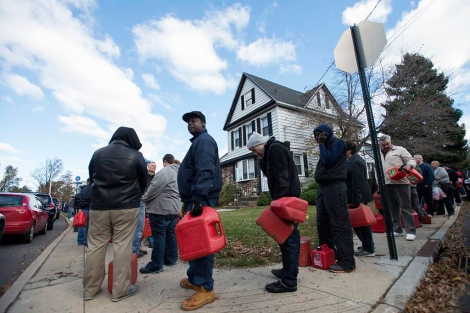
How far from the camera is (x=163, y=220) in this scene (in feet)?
13.9

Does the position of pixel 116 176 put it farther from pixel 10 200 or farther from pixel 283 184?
pixel 10 200

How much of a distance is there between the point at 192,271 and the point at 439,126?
17442mm

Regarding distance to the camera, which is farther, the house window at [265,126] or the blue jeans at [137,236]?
the house window at [265,126]

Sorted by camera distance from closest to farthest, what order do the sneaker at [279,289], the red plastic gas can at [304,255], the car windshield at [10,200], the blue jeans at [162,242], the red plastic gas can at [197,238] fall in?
1. the red plastic gas can at [197,238]
2. the sneaker at [279,289]
3. the red plastic gas can at [304,255]
4. the blue jeans at [162,242]
5. the car windshield at [10,200]

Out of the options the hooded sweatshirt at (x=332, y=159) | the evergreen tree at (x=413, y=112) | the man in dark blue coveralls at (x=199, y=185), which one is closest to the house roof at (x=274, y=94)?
the evergreen tree at (x=413, y=112)

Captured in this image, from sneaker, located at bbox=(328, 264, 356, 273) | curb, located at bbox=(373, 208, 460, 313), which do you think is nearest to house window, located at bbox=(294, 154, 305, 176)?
curb, located at bbox=(373, 208, 460, 313)

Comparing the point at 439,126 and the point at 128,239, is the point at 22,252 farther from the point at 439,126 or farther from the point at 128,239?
the point at 439,126

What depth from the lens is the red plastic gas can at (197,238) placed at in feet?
8.34

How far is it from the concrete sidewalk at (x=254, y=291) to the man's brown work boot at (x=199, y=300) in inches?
2.5

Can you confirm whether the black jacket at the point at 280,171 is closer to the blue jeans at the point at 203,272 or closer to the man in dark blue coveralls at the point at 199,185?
the man in dark blue coveralls at the point at 199,185

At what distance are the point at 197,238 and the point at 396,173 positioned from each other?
4373mm

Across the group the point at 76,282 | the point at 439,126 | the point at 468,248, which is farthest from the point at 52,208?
the point at 439,126

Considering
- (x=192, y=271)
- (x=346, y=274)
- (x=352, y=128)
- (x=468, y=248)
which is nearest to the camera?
(x=192, y=271)

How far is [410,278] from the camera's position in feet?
10.3
